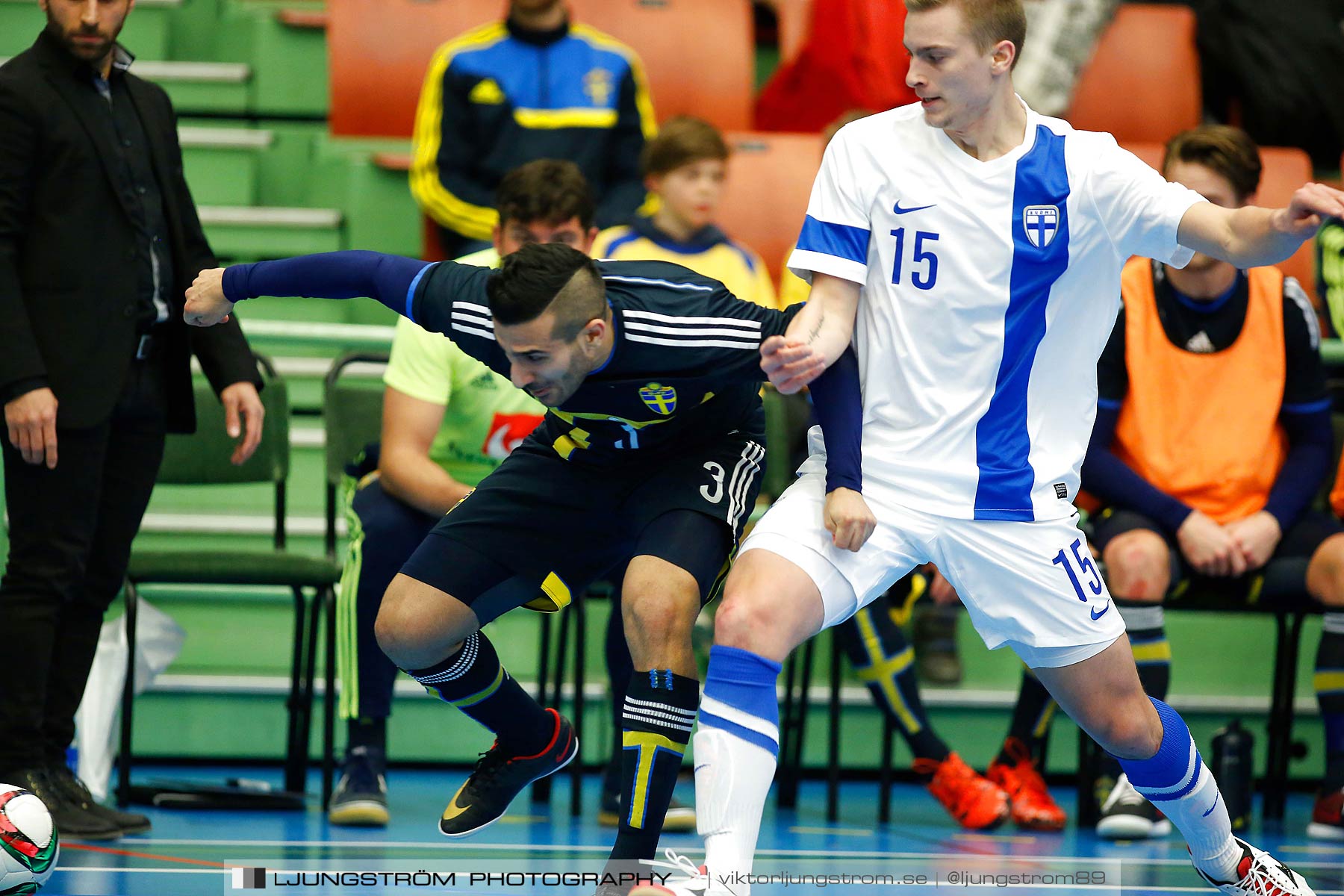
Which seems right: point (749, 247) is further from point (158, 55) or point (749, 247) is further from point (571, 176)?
point (158, 55)

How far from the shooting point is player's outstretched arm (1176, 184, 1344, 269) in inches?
112

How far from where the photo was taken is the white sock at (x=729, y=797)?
2838mm

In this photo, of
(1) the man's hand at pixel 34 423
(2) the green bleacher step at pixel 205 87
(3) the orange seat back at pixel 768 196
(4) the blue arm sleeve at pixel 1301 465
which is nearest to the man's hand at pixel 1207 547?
(4) the blue arm sleeve at pixel 1301 465

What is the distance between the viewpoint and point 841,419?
125 inches

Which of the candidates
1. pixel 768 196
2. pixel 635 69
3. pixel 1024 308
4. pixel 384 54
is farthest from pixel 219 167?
pixel 1024 308

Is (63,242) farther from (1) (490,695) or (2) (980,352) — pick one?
(2) (980,352)

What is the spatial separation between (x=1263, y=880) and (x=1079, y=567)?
32.5 inches

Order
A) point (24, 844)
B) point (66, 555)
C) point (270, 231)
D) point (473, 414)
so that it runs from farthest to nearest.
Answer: point (270, 231)
point (473, 414)
point (66, 555)
point (24, 844)

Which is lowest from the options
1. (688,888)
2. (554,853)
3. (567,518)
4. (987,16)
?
(554,853)

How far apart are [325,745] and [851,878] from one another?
5.67ft

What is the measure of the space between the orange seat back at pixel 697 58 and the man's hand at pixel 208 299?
3918 millimetres

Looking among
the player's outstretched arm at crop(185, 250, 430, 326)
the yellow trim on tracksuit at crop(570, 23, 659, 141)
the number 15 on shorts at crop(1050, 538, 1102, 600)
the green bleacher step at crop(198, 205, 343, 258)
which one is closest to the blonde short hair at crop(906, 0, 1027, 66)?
the number 15 on shorts at crop(1050, 538, 1102, 600)

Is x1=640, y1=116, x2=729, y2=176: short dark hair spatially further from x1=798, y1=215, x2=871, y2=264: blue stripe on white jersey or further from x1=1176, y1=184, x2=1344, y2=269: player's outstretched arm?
x1=1176, y1=184, x2=1344, y2=269: player's outstretched arm

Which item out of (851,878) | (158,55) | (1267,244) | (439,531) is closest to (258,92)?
(158,55)
